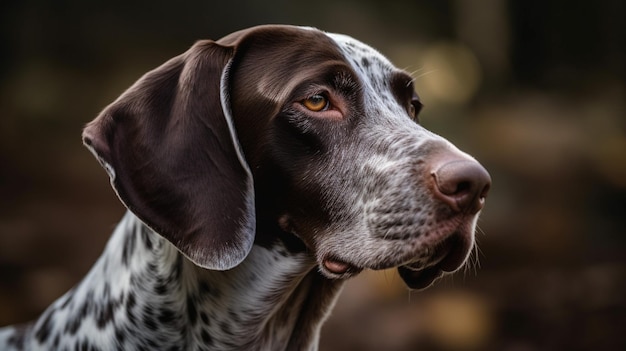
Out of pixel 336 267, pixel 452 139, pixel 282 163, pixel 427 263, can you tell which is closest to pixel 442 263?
pixel 427 263

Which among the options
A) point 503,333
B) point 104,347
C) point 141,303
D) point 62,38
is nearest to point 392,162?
point 141,303

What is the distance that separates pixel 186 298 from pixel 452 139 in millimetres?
5328

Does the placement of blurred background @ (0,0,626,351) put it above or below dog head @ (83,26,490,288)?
below

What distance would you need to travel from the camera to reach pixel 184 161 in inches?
86.0

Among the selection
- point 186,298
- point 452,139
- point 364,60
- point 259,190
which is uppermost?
point 364,60

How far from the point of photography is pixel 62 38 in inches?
261

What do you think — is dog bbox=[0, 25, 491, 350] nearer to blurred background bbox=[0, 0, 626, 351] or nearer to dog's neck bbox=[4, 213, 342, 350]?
dog's neck bbox=[4, 213, 342, 350]

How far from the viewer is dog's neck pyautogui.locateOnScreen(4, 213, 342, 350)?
2.33 m

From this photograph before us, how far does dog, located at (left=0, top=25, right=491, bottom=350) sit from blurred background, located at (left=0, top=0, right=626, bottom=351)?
12.3 ft

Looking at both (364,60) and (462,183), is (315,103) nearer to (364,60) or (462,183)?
(364,60)

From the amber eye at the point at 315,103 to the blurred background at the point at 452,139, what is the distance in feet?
12.7

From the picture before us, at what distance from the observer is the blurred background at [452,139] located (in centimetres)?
651

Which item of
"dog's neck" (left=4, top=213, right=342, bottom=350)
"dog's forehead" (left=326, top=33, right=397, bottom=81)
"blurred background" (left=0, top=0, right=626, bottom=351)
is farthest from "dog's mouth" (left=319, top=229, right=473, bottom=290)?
"blurred background" (left=0, top=0, right=626, bottom=351)

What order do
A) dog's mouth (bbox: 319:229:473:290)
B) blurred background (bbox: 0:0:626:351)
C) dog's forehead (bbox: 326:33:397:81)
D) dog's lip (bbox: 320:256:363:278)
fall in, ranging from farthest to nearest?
blurred background (bbox: 0:0:626:351), dog's forehead (bbox: 326:33:397:81), dog's lip (bbox: 320:256:363:278), dog's mouth (bbox: 319:229:473:290)
